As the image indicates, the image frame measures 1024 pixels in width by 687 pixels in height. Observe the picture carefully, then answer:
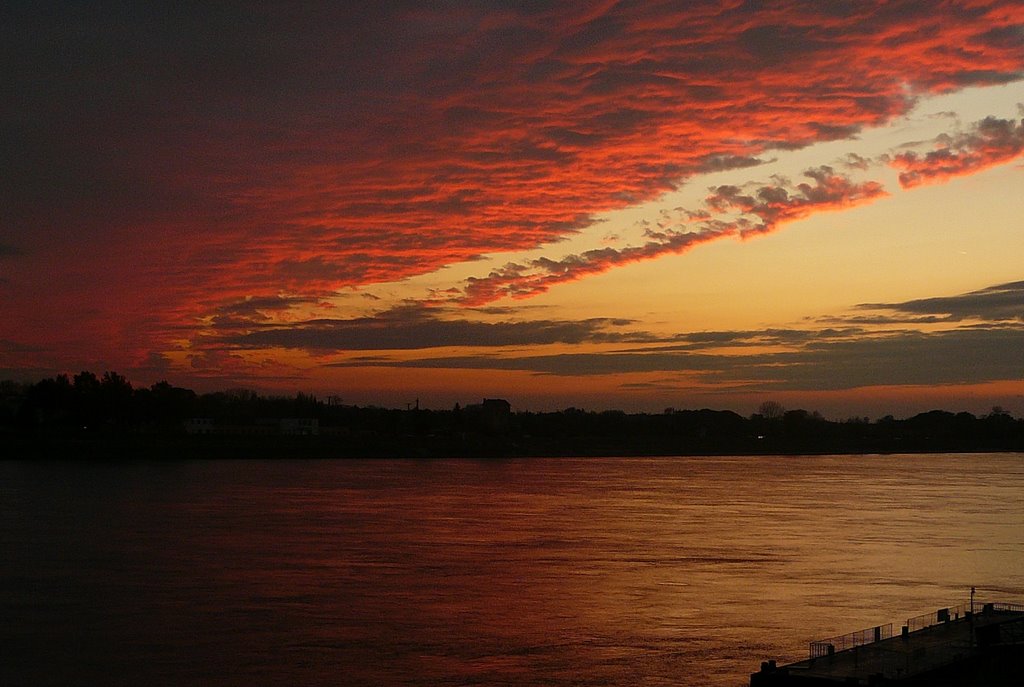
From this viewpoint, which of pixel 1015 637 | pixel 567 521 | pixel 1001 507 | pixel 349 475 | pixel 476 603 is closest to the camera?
pixel 1015 637

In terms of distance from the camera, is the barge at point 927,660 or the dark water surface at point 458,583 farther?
the dark water surface at point 458,583

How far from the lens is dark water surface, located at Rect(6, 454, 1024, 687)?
29.6 m

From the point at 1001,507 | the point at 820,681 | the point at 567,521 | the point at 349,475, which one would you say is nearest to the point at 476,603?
the point at 820,681

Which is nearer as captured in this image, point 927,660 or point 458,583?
point 927,660

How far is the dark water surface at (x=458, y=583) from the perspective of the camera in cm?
2961

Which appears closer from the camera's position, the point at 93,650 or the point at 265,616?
the point at 93,650

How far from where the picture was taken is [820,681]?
23.8 m

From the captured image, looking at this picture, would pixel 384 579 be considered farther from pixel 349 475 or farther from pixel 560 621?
pixel 349 475

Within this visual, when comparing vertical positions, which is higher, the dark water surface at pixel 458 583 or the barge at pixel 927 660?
the barge at pixel 927 660

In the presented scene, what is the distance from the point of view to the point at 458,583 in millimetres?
42500

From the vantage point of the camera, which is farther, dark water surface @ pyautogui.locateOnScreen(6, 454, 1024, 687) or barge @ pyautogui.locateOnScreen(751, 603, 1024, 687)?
dark water surface @ pyautogui.locateOnScreen(6, 454, 1024, 687)

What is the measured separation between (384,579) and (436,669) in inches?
569

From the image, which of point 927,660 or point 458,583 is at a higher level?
point 927,660

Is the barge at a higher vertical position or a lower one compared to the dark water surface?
higher
